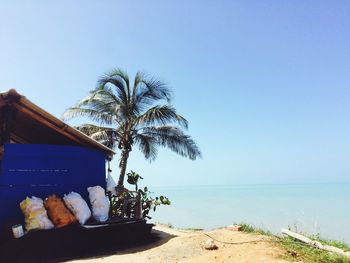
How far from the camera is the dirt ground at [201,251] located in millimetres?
5930

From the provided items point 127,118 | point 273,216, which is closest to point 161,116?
point 127,118

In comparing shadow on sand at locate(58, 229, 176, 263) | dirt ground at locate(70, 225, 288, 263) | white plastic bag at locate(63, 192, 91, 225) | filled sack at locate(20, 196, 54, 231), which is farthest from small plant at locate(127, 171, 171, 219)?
filled sack at locate(20, 196, 54, 231)

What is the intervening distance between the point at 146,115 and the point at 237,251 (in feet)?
30.7

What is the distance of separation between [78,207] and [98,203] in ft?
2.06

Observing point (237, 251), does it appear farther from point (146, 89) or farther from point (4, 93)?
point (146, 89)

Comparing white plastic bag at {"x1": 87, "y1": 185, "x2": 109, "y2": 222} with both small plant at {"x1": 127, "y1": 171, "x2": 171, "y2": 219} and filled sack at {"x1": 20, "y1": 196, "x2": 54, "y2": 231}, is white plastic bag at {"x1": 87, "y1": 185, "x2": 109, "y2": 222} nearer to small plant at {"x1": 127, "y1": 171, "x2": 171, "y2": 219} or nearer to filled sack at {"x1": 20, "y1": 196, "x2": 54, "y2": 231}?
filled sack at {"x1": 20, "y1": 196, "x2": 54, "y2": 231}

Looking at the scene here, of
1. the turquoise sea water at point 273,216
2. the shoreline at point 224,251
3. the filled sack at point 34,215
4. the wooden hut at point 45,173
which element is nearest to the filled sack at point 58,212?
the filled sack at point 34,215

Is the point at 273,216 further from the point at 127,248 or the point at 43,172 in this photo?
the point at 43,172

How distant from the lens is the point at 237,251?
634 cm

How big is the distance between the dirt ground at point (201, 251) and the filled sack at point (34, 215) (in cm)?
115

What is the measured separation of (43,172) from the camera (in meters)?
8.19

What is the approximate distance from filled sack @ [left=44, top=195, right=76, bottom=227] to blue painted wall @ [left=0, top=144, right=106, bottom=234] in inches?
19.0

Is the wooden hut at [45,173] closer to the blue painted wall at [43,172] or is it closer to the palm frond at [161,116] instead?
the blue painted wall at [43,172]

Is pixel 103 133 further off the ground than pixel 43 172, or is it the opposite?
pixel 103 133
